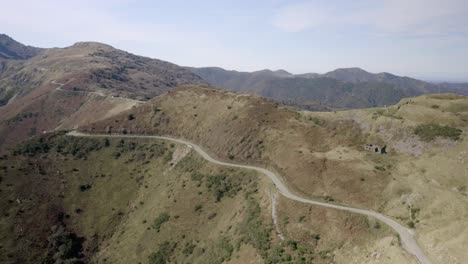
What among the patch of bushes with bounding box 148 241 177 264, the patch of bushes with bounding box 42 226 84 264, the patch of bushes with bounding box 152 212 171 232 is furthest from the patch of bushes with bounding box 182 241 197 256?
the patch of bushes with bounding box 42 226 84 264

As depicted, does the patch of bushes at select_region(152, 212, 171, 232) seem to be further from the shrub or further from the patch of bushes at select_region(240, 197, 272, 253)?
the patch of bushes at select_region(240, 197, 272, 253)

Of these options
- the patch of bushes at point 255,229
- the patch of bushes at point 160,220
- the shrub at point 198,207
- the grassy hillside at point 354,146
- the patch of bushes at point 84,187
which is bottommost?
the patch of bushes at point 160,220

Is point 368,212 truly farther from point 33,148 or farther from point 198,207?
point 33,148

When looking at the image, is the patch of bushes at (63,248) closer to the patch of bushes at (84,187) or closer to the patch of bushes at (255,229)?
the patch of bushes at (84,187)

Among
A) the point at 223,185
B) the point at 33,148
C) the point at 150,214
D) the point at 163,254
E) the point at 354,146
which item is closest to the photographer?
the point at 163,254

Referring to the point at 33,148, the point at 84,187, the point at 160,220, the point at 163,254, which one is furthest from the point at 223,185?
the point at 33,148

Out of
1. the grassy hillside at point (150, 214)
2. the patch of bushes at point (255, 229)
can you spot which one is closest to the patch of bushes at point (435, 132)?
the grassy hillside at point (150, 214)
